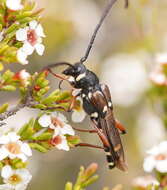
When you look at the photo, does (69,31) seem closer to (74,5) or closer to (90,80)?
(74,5)

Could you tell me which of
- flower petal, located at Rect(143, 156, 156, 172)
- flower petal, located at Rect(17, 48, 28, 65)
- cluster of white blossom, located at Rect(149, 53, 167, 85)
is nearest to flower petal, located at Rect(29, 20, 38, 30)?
flower petal, located at Rect(17, 48, 28, 65)

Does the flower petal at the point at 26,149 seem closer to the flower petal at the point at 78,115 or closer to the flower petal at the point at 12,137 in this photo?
the flower petal at the point at 12,137

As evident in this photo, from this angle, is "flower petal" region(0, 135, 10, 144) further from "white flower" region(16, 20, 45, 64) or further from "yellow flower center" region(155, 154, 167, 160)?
"yellow flower center" region(155, 154, 167, 160)

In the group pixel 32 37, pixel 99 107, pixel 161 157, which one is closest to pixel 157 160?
pixel 161 157

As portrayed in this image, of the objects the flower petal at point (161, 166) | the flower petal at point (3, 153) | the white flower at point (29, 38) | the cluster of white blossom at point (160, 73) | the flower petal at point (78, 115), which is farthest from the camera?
the cluster of white blossom at point (160, 73)

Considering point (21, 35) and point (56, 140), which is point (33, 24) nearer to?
point (21, 35)

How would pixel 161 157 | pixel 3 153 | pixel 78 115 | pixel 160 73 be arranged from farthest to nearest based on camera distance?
1. pixel 160 73
2. pixel 161 157
3. pixel 78 115
4. pixel 3 153

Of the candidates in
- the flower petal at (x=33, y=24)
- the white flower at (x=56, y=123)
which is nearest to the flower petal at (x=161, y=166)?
the white flower at (x=56, y=123)
